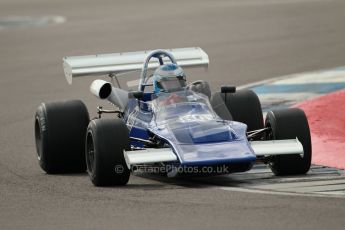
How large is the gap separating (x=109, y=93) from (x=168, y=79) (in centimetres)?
75

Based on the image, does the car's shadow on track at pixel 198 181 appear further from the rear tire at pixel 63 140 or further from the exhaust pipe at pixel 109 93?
the exhaust pipe at pixel 109 93

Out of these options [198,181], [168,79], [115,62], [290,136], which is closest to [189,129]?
[198,181]

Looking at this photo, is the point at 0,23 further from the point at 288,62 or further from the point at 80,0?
the point at 288,62

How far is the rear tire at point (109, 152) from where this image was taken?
12086 mm

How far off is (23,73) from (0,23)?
37.4ft

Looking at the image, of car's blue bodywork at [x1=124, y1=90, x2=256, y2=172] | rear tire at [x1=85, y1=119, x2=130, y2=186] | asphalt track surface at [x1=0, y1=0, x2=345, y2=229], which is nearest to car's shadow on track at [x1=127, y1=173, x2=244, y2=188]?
asphalt track surface at [x1=0, y1=0, x2=345, y2=229]

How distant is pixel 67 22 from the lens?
3422cm

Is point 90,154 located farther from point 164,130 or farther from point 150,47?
point 150,47

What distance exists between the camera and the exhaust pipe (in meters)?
13.6

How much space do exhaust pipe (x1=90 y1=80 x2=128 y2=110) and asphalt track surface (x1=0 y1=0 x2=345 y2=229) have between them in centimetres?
95

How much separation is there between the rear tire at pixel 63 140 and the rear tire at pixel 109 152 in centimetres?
117

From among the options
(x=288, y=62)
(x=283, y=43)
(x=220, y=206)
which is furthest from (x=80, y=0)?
(x=220, y=206)

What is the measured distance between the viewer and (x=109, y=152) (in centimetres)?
1210

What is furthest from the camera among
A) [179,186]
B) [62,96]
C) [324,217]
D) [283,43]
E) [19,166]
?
[283,43]
